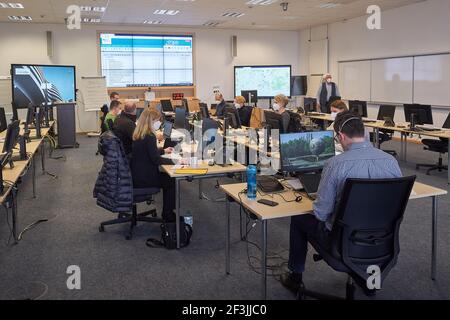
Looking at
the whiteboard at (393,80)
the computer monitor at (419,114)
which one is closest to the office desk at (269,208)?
the computer monitor at (419,114)

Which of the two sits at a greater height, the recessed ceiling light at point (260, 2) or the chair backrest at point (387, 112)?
the recessed ceiling light at point (260, 2)

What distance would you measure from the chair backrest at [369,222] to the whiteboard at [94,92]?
34.2 feet

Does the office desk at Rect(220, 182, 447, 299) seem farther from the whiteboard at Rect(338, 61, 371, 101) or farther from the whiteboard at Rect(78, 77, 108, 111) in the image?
the whiteboard at Rect(78, 77, 108, 111)

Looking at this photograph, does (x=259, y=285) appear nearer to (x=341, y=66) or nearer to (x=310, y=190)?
(x=310, y=190)

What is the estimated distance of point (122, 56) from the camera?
12430mm

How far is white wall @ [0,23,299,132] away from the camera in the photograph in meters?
11.6

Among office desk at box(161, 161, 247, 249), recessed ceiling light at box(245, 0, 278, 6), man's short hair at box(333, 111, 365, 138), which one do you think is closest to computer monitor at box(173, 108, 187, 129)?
office desk at box(161, 161, 247, 249)

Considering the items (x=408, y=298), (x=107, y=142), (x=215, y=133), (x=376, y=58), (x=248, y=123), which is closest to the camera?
(x=408, y=298)

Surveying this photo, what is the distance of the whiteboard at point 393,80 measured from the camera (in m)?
9.99

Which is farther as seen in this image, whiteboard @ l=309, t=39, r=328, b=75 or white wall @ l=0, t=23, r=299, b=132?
whiteboard @ l=309, t=39, r=328, b=75

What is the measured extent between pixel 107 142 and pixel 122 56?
9182mm

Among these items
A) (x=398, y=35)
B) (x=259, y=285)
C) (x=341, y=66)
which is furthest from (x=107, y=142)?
(x=341, y=66)

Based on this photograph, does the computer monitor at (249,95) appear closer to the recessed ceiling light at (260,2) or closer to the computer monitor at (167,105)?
the computer monitor at (167,105)

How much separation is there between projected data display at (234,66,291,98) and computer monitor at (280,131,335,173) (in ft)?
33.4
